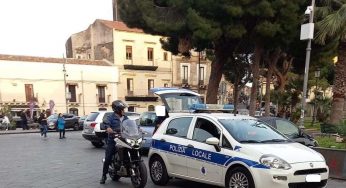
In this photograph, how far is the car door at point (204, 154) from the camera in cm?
769

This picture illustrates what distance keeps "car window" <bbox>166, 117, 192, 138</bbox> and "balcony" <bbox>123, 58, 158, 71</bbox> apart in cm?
4487

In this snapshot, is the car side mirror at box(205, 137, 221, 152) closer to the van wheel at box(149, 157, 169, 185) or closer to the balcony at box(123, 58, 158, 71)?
the van wheel at box(149, 157, 169, 185)

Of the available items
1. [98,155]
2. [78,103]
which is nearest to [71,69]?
[78,103]

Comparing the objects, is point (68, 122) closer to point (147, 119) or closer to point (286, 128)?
point (147, 119)

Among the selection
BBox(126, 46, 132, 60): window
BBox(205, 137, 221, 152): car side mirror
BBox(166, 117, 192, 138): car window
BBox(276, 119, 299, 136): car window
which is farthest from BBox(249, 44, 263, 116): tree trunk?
BBox(126, 46, 132, 60): window

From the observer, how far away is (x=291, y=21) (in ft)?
65.3

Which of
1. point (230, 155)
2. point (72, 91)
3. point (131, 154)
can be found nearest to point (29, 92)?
point (72, 91)

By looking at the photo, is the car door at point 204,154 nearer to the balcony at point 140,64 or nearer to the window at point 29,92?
the window at point 29,92

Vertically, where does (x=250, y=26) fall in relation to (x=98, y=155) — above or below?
above

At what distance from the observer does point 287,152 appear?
281 inches

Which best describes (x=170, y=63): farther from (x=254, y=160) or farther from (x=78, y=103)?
(x=254, y=160)

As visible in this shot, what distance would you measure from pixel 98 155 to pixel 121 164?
6.29 meters

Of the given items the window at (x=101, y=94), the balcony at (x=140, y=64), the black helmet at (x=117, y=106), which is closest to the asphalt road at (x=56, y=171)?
the black helmet at (x=117, y=106)

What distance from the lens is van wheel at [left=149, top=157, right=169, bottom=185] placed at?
351 inches
